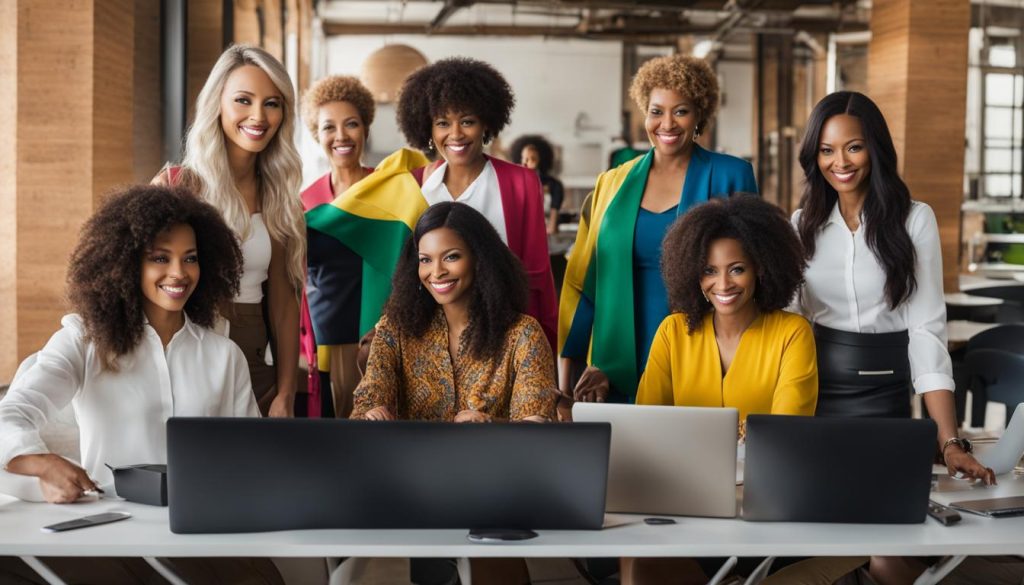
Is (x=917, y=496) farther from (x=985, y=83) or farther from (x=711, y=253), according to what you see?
(x=985, y=83)

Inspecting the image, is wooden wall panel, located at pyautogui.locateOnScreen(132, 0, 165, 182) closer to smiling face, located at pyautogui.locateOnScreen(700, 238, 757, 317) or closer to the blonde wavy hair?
the blonde wavy hair

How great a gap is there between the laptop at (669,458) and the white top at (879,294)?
91 cm

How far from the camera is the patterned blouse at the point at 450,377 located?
2604 mm

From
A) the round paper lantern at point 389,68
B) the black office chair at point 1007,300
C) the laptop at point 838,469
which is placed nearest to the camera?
the laptop at point 838,469

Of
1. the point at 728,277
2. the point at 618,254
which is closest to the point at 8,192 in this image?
the point at 618,254

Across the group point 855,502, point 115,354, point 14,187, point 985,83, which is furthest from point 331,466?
point 985,83

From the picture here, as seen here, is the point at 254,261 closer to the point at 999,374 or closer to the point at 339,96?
the point at 339,96

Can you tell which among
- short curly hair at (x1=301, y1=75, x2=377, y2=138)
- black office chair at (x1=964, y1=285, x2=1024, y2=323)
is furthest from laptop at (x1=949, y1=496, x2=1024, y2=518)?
black office chair at (x1=964, y1=285, x2=1024, y2=323)

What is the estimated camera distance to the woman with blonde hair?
2.84 m

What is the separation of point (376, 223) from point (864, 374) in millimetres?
1436

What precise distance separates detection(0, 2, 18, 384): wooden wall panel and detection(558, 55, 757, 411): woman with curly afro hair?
88.5 inches

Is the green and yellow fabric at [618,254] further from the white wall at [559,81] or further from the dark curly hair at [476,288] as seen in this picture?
the white wall at [559,81]

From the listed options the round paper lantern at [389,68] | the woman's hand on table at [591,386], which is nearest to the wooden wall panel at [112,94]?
the woman's hand on table at [591,386]

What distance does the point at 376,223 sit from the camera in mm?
3262
